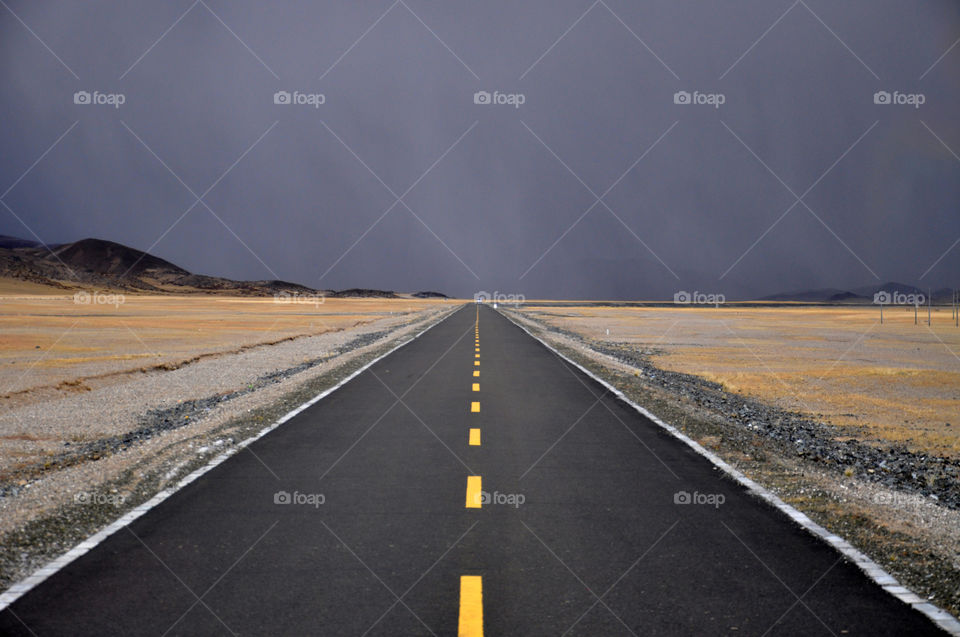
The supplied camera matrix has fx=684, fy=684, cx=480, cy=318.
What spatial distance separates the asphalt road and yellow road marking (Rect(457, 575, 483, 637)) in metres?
0.02

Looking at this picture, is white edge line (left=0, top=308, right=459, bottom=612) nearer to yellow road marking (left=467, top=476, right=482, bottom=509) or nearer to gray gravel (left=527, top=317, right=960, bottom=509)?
yellow road marking (left=467, top=476, right=482, bottom=509)

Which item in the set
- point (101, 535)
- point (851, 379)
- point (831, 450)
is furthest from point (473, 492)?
point (851, 379)

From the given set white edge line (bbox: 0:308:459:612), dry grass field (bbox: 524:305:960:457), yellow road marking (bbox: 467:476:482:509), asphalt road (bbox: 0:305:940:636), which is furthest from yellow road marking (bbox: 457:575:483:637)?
dry grass field (bbox: 524:305:960:457)

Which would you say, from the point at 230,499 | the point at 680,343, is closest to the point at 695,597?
the point at 230,499

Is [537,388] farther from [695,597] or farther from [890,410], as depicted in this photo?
[695,597]

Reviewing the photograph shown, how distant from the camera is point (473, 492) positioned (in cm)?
718

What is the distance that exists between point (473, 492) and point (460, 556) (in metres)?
1.87

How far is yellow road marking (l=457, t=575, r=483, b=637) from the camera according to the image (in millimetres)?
4059

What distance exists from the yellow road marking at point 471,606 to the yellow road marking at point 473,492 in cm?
184

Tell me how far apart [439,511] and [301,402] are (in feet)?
26.0

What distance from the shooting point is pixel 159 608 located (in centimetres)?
445

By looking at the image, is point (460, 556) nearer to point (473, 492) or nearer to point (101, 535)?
point (473, 492)

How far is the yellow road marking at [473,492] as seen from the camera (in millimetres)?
6734

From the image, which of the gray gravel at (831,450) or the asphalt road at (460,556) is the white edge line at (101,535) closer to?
the asphalt road at (460,556)
